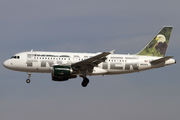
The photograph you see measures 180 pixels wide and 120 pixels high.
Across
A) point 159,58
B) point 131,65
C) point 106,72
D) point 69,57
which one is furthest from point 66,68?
point 159,58

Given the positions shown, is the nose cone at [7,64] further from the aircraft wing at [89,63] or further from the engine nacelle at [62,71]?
the aircraft wing at [89,63]

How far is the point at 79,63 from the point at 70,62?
1794 mm

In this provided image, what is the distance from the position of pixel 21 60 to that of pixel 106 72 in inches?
472

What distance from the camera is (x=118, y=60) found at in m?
Answer: 56.5

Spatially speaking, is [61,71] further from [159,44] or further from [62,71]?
[159,44]

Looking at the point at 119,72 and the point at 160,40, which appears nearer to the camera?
the point at 119,72

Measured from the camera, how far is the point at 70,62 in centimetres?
5522

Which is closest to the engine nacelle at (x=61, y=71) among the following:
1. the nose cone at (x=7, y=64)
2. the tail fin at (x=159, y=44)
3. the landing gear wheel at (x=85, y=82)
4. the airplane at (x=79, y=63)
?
the airplane at (x=79, y=63)

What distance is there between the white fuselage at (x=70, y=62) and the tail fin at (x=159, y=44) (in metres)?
2.13

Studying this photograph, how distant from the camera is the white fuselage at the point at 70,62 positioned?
5491 centimetres

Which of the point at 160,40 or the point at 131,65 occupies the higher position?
the point at 160,40

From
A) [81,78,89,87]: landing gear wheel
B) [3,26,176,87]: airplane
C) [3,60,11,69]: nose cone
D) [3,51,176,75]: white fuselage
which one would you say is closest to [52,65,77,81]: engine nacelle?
[3,26,176,87]: airplane

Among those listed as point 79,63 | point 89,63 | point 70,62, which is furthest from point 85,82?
point 79,63

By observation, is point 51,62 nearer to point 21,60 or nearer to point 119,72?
point 21,60
